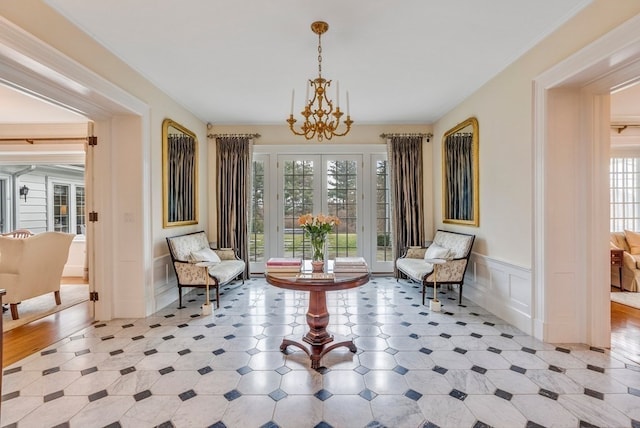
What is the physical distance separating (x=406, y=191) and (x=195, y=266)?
148 inches

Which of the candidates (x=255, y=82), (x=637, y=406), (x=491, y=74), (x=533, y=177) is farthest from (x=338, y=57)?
(x=637, y=406)

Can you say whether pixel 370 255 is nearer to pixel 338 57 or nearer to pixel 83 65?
pixel 338 57

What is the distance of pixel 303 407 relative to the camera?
202cm

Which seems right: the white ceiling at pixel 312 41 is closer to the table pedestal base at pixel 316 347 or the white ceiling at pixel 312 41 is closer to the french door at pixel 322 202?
the french door at pixel 322 202

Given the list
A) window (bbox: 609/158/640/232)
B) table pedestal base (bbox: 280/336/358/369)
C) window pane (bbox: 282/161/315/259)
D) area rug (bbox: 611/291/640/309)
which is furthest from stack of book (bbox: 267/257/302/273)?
window (bbox: 609/158/640/232)

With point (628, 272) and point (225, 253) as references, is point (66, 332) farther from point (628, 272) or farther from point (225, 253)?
point (628, 272)

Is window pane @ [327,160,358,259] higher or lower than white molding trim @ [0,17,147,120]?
lower

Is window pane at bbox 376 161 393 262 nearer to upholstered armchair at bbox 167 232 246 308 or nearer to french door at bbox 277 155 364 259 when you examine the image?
french door at bbox 277 155 364 259

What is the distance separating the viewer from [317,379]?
2350 millimetres

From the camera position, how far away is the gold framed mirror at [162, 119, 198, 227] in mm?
4164

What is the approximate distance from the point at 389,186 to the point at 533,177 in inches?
110

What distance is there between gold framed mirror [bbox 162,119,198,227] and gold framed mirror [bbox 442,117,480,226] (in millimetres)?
4249

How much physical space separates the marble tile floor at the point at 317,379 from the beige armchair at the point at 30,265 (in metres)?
1.28

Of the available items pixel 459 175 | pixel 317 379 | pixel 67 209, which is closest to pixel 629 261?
pixel 459 175
